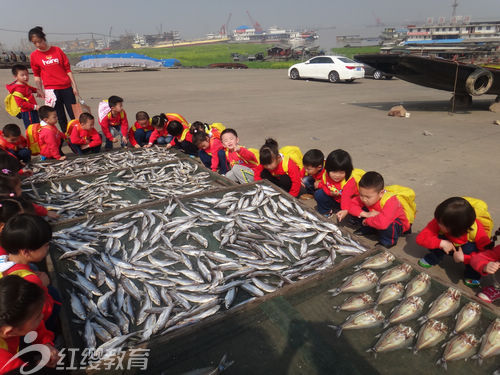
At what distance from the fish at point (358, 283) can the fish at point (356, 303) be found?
5.6 inches

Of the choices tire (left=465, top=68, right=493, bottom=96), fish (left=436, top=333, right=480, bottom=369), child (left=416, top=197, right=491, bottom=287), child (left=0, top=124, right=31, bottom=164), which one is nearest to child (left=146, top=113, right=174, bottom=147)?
child (left=0, top=124, right=31, bottom=164)

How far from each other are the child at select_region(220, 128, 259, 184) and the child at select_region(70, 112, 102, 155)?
3843mm

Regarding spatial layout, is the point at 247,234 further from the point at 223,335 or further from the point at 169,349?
the point at 169,349

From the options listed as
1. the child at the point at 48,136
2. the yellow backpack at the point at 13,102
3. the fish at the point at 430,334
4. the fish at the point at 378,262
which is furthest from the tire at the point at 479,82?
the yellow backpack at the point at 13,102

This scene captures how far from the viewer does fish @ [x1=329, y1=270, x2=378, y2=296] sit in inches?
121

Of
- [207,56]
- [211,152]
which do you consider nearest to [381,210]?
[211,152]

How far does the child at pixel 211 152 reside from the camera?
6.87m

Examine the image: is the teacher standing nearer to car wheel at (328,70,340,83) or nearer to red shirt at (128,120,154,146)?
red shirt at (128,120,154,146)

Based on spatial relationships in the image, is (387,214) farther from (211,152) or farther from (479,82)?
(479,82)

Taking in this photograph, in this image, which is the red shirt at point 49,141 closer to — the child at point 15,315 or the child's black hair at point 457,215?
the child at point 15,315

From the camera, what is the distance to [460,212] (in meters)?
3.17

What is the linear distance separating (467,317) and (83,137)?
855 cm

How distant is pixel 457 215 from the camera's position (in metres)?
3.19

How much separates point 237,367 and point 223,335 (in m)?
0.28
